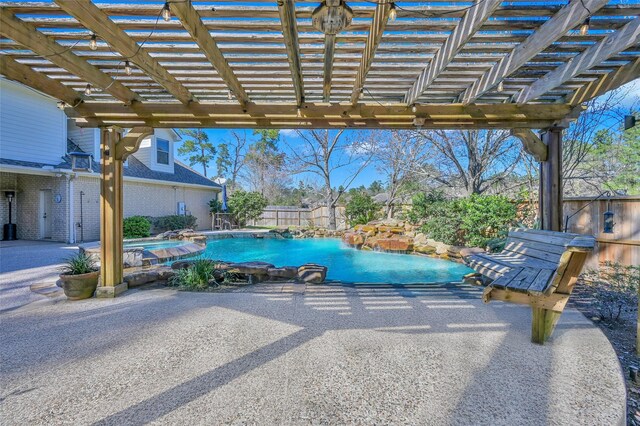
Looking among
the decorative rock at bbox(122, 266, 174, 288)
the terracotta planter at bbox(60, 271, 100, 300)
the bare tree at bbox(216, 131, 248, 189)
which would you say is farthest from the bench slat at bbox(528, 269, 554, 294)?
the bare tree at bbox(216, 131, 248, 189)

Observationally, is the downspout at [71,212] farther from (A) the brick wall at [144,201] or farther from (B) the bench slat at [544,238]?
(B) the bench slat at [544,238]

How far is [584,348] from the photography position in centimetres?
279

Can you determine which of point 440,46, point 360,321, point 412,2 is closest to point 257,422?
point 360,321

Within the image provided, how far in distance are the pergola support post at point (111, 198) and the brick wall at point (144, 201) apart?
816cm

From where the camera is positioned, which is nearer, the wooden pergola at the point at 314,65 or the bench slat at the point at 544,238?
the wooden pergola at the point at 314,65

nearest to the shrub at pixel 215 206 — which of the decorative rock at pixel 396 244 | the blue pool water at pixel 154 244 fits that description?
the blue pool water at pixel 154 244

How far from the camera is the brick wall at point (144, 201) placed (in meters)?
10.9

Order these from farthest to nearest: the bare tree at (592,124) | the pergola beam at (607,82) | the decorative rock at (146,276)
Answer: the bare tree at (592,124), the decorative rock at (146,276), the pergola beam at (607,82)

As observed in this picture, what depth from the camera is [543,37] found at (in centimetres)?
263

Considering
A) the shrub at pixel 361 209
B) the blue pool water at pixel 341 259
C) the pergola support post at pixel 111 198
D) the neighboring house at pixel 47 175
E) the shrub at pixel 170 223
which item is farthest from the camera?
the shrub at pixel 361 209

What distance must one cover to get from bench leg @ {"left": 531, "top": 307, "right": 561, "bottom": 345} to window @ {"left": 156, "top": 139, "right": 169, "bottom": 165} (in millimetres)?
16104

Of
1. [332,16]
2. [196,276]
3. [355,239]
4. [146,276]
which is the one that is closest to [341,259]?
[355,239]

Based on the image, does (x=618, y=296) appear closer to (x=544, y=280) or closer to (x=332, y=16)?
(x=544, y=280)

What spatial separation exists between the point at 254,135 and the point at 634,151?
893 inches
